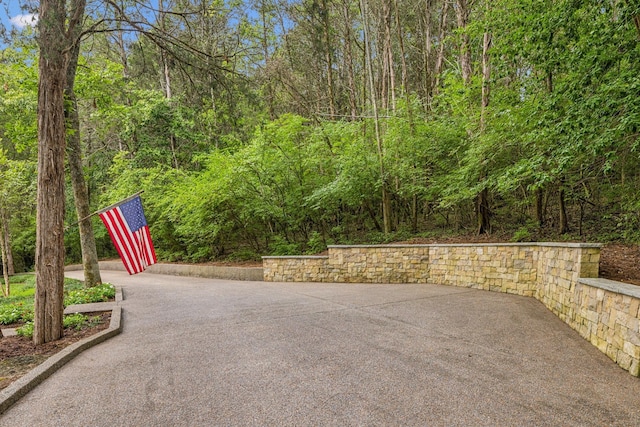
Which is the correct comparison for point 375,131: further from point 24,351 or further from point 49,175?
point 24,351

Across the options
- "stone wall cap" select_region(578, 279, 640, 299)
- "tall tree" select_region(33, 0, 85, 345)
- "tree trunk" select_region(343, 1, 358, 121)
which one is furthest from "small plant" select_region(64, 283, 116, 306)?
"tree trunk" select_region(343, 1, 358, 121)

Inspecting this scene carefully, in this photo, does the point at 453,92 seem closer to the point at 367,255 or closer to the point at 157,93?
the point at 367,255

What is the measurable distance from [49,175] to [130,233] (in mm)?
1364

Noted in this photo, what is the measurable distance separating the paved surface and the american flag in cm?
102

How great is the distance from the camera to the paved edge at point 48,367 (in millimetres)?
2748

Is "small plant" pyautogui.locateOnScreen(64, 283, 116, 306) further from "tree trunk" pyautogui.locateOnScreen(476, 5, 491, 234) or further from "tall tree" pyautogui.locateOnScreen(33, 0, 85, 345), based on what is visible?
"tree trunk" pyautogui.locateOnScreen(476, 5, 491, 234)

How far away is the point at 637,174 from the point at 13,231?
94.9 ft

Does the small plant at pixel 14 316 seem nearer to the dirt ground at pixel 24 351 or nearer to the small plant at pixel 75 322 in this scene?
the small plant at pixel 75 322

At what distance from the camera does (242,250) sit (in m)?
13.0

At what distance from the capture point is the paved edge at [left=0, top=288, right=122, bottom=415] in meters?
2.75

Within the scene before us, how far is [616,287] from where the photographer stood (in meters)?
3.25

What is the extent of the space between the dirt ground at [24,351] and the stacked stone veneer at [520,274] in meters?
5.36

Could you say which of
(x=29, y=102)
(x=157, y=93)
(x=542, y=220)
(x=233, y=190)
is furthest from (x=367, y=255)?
(x=157, y=93)

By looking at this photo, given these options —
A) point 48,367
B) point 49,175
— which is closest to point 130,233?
point 49,175
